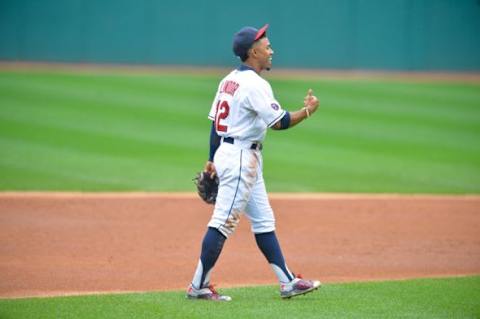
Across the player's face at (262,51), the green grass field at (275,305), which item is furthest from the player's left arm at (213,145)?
the green grass field at (275,305)

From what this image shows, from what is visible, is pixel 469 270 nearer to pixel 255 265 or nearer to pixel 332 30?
pixel 255 265

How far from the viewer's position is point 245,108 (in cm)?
582

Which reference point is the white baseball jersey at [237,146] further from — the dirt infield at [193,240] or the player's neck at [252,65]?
the dirt infield at [193,240]

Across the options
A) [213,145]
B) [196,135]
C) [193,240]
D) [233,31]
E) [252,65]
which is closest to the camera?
[252,65]

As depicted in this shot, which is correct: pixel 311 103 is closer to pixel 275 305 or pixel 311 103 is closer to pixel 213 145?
pixel 213 145

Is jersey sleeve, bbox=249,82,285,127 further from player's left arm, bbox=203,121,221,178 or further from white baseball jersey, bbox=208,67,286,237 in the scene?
player's left arm, bbox=203,121,221,178

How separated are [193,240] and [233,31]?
60.0ft

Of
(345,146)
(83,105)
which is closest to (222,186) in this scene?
(345,146)

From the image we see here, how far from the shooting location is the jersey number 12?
5.88 m

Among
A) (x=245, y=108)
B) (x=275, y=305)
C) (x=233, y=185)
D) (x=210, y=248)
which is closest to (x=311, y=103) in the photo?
(x=245, y=108)

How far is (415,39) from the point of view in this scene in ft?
86.8

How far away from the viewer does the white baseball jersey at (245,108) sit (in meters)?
5.74

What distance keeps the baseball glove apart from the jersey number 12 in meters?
0.35

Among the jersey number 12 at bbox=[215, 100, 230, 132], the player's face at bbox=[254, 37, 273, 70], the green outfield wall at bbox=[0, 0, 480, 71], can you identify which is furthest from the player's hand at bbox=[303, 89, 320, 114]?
the green outfield wall at bbox=[0, 0, 480, 71]
